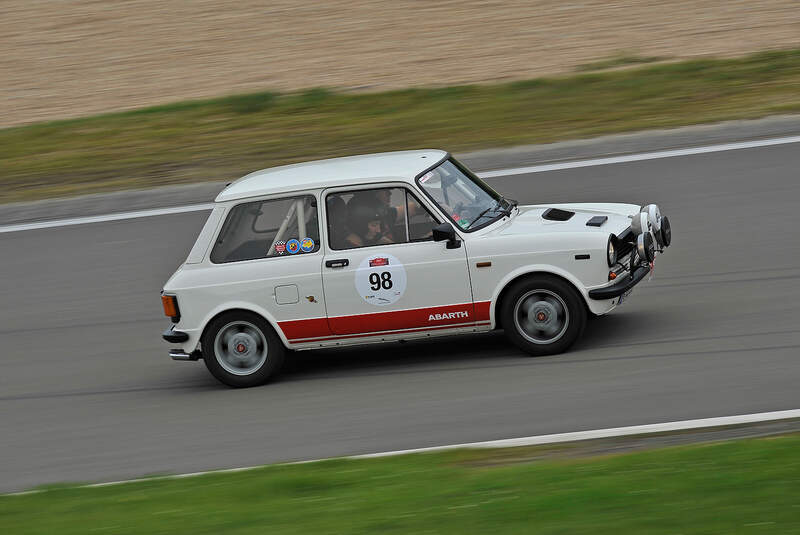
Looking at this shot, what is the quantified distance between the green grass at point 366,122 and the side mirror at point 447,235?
6.17m

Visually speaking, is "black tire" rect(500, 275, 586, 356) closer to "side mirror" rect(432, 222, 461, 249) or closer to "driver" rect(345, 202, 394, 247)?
"side mirror" rect(432, 222, 461, 249)

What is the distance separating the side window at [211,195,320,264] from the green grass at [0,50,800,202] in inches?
228

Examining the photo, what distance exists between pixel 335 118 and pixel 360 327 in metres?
8.19

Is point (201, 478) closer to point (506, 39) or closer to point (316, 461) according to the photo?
point (316, 461)

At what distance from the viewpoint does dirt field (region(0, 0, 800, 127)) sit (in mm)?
18469

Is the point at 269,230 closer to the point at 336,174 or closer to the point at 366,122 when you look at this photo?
the point at 336,174

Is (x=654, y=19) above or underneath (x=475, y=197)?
above

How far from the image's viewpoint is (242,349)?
30.7 ft

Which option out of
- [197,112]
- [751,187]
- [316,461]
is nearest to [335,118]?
[197,112]

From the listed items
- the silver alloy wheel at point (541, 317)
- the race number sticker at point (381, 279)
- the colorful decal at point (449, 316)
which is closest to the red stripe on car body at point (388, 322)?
the colorful decal at point (449, 316)

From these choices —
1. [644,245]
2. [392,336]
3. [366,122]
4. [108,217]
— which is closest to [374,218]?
[392,336]

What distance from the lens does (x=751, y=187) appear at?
40.7 ft

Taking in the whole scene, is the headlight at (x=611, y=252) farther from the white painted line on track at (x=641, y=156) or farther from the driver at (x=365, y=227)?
the white painted line on track at (x=641, y=156)

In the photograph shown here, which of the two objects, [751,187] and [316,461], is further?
[751,187]
